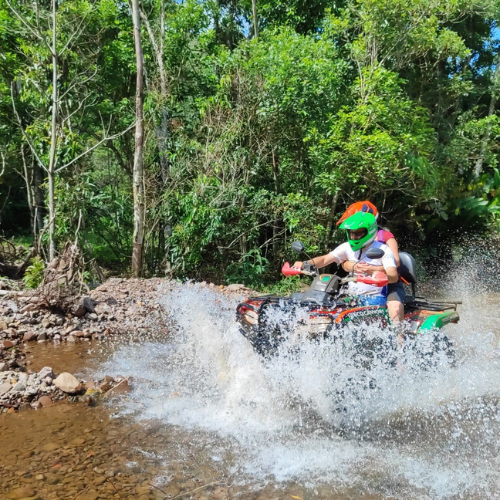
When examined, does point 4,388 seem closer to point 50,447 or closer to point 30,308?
point 50,447

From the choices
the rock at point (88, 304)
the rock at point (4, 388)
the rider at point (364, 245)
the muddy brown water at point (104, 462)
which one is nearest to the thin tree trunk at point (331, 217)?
the rock at point (88, 304)

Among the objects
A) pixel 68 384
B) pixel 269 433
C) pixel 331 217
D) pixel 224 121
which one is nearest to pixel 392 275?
pixel 269 433

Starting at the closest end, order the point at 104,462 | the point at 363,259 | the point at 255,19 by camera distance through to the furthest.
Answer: the point at 104,462 → the point at 363,259 → the point at 255,19

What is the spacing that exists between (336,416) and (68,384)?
2.54m

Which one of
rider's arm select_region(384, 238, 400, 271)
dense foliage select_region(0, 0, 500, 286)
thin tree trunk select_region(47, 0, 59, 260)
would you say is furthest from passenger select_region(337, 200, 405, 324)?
thin tree trunk select_region(47, 0, 59, 260)

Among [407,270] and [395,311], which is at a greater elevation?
[407,270]

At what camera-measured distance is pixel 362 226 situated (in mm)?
4855

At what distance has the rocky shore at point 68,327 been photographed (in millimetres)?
4770

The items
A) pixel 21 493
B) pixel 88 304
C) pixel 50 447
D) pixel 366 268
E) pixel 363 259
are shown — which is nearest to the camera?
pixel 21 493

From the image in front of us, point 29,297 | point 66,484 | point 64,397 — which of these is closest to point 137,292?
point 29,297

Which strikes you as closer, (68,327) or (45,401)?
(45,401)

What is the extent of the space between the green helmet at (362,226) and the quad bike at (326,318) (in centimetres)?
37

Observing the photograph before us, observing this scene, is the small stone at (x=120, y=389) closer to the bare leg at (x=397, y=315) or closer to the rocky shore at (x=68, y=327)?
the rocky shore at (x=68, y=327)

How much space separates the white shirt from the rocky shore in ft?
8.26
